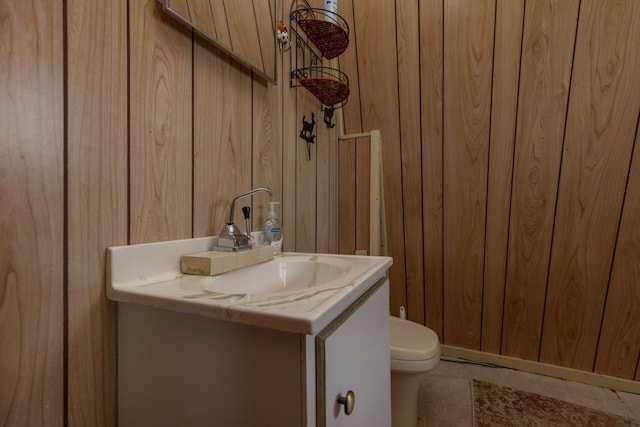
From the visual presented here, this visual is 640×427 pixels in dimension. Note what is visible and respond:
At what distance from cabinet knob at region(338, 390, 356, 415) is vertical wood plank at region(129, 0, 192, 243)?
0.51 metres

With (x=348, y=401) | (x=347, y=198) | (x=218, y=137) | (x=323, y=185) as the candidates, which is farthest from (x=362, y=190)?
(x=348, y=401)

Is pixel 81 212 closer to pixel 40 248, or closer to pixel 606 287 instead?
pixel 40 248

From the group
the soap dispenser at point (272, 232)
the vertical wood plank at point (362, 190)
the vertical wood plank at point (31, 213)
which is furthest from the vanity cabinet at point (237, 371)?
the vertical wood plank at point (362, 190)

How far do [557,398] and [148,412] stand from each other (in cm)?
181

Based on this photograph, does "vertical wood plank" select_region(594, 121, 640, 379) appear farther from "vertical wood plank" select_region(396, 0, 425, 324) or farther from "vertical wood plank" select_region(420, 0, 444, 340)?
"vertical wood plank" select_region(396, 0, 425, 324)

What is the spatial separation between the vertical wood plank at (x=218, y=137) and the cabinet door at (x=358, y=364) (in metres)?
0.48

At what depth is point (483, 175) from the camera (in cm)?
168

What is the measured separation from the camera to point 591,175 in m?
1.48

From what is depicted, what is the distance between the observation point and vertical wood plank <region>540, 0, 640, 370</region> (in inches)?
53.2

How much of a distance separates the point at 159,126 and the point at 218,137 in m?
0.19

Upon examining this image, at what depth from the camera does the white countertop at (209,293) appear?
1.40 feet

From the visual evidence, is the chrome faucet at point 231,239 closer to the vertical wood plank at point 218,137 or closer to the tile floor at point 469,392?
the vertical wood plank at point 218,137

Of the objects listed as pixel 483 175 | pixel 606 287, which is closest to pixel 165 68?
pixel 483 175

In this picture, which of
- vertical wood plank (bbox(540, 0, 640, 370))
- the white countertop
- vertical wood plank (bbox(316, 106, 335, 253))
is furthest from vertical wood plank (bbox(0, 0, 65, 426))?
→ vertical wood plank (bbox(540, 0, 640, 370))
